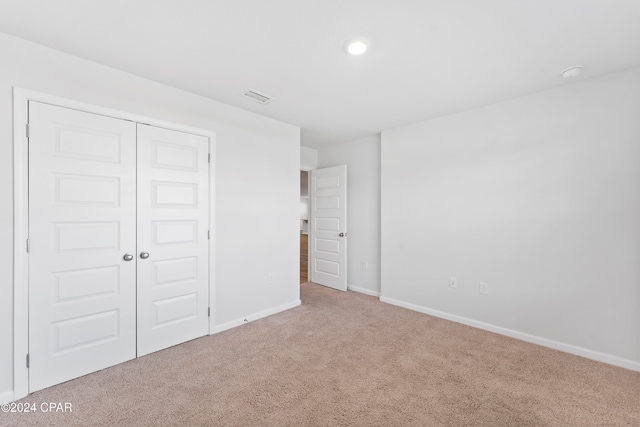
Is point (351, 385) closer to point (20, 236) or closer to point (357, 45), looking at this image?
point (357, 45)

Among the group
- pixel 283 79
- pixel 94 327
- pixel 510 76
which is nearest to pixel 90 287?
pixel 94 327

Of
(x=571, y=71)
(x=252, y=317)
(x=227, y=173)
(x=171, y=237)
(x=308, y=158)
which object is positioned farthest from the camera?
(x=308, y=158)

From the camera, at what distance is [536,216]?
2721 millimetres

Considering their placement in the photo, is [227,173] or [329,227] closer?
[227,173]

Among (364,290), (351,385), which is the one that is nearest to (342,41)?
(351,385)

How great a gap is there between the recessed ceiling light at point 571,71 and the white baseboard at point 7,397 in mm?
4737

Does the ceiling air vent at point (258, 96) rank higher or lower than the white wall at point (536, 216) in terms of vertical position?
higher

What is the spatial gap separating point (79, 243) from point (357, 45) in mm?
2535

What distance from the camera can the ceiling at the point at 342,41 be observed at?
161cm

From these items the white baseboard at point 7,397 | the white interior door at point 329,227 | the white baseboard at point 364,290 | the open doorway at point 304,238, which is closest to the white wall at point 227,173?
the white baseboard at point 7,397

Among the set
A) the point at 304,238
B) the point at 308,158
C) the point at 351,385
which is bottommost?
the point at 351,385

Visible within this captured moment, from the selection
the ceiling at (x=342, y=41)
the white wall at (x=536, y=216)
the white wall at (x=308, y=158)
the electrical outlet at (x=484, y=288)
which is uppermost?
the ceiling at (x=342, y=41)

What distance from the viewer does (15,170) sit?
187 cm

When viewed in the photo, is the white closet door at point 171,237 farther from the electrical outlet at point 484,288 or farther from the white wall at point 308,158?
the electrical outlet at point 484,288
